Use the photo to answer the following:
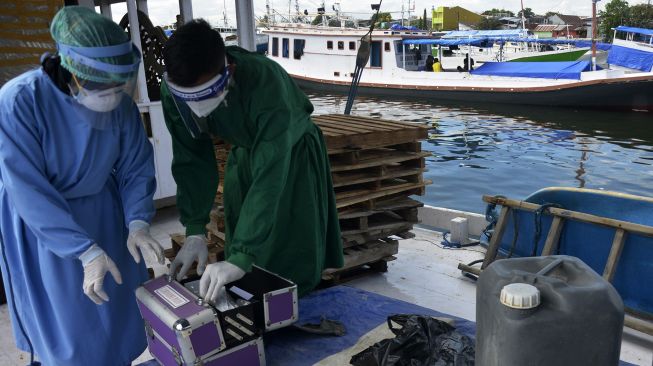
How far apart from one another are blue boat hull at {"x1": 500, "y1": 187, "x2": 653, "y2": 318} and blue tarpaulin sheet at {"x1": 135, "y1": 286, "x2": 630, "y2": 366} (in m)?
1.74

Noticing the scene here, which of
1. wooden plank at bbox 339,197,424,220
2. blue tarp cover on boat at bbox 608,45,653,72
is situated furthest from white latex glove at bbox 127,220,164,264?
blue tarp cover on boat at bbox 608,45,653,72

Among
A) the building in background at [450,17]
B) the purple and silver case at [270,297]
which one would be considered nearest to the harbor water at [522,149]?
the purple and silver case at [270,297]

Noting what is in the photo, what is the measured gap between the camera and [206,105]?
2039 mm

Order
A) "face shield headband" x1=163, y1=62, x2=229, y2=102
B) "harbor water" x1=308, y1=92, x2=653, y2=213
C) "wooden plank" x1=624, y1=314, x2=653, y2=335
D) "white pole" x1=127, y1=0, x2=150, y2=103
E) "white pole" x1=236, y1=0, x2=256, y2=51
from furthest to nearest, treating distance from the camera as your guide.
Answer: "harbor water" x1=308, y1=92, x2=653, y2=213 < "white pole" x1=236, y1=0, x2=256, y2=51 < "white pole" x1=127, y1=0, x2=150, y2=103 < "wooden plank" x1=624, y1=314, x2=653, y2=335 < "face shield headband" x1=163, y1=62, x2=229, y2=102

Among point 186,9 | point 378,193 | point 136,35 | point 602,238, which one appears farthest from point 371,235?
point 186,9

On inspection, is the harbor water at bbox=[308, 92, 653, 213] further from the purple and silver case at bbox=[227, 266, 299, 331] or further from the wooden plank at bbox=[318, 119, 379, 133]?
the purple and silver case at bbox=[227, 266, 299, 331]

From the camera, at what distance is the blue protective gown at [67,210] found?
1.82m

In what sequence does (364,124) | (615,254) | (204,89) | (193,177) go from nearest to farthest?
(204,89) → (193,177) → (615,254) → (364,124)

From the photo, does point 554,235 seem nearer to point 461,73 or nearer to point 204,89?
point 204,89

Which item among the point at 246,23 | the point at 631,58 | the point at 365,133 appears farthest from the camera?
the point at 631,58

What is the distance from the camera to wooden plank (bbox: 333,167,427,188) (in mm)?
3921

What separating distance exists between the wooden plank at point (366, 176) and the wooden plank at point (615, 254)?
1.50m

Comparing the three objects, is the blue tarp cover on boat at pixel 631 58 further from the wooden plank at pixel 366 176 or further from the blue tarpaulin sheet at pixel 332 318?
the blue tarpaulin sheet at pixel 332 318

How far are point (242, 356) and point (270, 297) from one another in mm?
269
